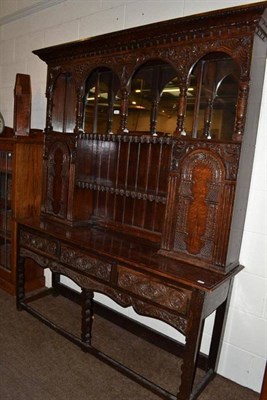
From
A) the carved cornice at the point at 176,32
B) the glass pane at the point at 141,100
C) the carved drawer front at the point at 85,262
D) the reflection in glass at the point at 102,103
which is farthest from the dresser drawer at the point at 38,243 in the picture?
the carved cornice at the point at 176,32

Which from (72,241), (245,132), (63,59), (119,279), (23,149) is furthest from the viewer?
(23,149)

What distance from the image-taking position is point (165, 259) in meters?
1.84

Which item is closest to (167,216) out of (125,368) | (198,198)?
(198,198)

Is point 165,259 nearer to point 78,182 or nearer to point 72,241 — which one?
point 72,241

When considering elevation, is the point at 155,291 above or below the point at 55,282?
above

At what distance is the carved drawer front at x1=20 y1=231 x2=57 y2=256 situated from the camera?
2.26m

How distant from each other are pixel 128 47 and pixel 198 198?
1065 mm

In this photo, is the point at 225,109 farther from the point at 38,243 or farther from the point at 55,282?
the point at 55,282

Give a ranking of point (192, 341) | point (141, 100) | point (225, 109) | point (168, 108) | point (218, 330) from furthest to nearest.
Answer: point (141, 100)
point (168, 108)
point (218, 330)
point (225, 109)
point (192, 341)

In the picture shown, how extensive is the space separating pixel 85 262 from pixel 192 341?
841 mm

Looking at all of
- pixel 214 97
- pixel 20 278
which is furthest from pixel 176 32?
pixel 20 278

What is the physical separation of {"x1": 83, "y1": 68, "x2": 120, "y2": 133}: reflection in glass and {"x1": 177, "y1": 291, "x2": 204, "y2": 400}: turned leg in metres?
1.44

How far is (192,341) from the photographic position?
1.59 m

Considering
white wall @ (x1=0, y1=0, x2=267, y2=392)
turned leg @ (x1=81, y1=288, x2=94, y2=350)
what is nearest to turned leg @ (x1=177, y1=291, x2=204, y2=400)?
white wall @ (x1=0, y1=0, x2=267, y2=392)
